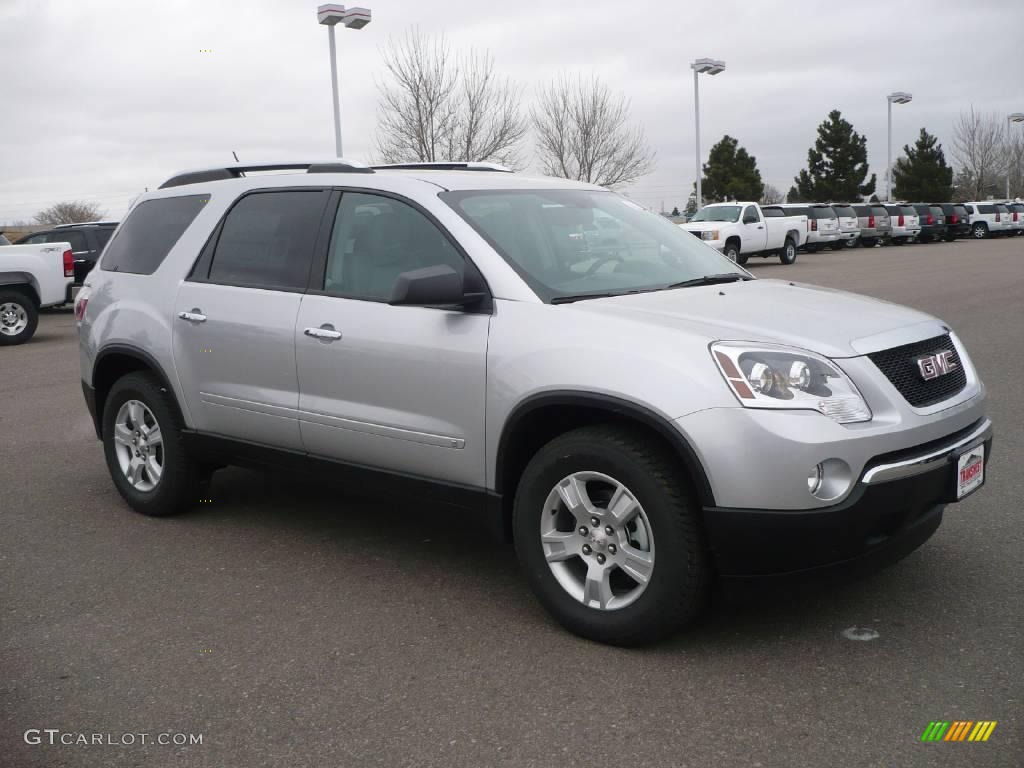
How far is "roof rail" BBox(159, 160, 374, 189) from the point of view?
5172 millimetres

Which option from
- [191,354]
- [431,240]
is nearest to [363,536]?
[191,354]

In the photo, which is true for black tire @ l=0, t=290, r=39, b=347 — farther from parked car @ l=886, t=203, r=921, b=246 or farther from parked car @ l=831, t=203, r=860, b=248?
parked car @ l=886, t=203, r=921, b=246

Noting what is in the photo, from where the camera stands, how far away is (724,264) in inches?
205

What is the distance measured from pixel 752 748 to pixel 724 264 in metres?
2.63

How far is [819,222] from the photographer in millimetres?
37688

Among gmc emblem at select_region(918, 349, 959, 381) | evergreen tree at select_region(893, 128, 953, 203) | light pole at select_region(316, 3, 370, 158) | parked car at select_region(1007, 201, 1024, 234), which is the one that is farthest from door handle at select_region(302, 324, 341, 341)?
evergreen tree at select_region(893, 128, 953, 203)

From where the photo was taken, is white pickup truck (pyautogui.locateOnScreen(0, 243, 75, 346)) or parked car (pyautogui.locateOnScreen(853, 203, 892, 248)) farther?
parked car (pyautogui.locateOnScreen(853, 203, 892, 248))

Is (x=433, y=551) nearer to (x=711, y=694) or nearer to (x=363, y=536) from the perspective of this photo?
(x=363, y=536)

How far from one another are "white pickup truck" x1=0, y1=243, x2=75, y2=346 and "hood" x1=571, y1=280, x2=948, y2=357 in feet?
43.2

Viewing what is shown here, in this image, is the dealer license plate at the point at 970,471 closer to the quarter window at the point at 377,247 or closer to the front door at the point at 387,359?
the front door at the point at 387,359

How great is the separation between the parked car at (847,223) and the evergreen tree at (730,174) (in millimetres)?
24543

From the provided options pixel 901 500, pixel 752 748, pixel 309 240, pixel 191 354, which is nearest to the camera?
pixel 752 748

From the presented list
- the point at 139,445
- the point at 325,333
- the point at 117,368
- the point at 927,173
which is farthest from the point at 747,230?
the point at 927,173

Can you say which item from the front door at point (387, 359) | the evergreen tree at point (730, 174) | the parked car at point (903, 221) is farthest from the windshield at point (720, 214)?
the evergreen tree at point (730, 174)
